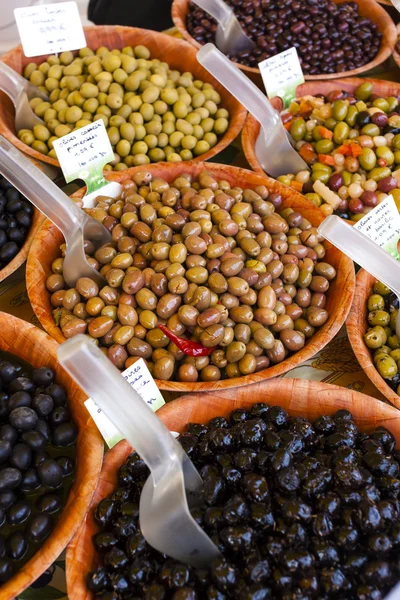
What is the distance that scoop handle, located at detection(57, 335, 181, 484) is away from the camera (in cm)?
85

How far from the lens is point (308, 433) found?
1.22 metres

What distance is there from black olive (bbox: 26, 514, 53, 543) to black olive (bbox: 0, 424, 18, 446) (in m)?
0.16

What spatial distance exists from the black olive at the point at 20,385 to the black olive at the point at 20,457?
147 mm

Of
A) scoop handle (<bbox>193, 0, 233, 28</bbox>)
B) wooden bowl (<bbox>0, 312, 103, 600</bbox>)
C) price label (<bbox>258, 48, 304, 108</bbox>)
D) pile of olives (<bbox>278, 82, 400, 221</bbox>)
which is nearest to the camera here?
wooden bowl (<bbox>0, 312, 103, 600</bbox>)

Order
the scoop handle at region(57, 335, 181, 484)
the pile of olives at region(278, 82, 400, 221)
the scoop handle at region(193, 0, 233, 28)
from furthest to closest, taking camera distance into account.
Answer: the scoop handle at region(193, 0, 233, 28) < the pile of olives at region(278, 82, 400, 221) < the scoop handle at region(57, 335, 181, 484)

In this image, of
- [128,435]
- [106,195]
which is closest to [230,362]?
[128,435]

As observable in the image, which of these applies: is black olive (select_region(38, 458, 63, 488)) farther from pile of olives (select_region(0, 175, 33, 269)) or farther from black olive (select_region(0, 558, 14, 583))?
pile of olives (select_region(0, 175, 33, 269))

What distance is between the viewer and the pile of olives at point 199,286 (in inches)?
56.6

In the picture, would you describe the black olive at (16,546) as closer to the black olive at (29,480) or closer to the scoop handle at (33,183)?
the black olive at (29,480)

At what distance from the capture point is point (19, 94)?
203 cm

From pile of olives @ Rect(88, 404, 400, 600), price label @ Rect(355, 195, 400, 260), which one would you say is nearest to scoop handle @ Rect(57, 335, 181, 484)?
pile of olives @ Rect(88, 404, 400, 600)

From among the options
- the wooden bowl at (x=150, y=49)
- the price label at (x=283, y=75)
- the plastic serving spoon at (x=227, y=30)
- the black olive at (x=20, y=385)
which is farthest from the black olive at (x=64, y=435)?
the plastic serving spoon at (x=227, y=30)

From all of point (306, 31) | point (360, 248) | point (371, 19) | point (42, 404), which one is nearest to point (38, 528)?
point (42, 404)

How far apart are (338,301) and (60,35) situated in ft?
4.86
